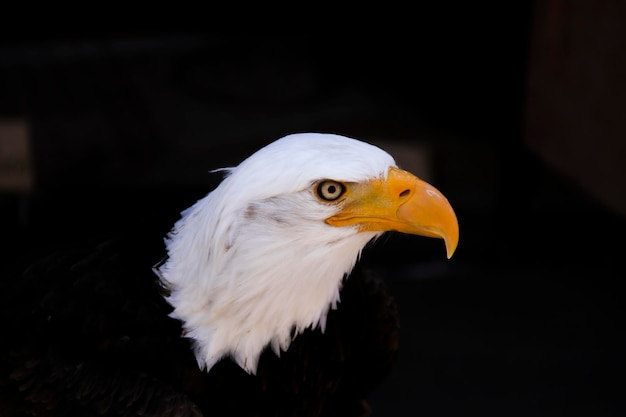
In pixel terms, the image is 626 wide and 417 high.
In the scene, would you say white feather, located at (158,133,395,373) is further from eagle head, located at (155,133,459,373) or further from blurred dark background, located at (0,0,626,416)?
blurred dark background, located at (0,0,626,416)

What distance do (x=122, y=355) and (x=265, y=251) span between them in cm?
34

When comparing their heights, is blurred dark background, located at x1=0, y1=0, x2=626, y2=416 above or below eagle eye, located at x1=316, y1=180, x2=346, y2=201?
below

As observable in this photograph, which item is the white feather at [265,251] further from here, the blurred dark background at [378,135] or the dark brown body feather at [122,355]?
the blurred dark background at [378,135]

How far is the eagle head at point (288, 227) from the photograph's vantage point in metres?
1.27

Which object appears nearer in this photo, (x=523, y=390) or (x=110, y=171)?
(x=523, y=390)

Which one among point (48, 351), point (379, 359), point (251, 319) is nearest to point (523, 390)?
point (379, 359)

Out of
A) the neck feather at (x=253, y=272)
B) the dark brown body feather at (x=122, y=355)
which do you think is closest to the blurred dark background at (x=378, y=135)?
the dark brown body feather at (x=122, y=355)

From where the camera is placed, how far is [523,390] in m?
2.47

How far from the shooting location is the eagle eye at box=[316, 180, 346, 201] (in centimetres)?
127

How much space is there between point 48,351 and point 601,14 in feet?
5.97

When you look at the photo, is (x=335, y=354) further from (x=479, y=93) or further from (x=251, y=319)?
(x=479, y=93)

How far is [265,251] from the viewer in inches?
51.7

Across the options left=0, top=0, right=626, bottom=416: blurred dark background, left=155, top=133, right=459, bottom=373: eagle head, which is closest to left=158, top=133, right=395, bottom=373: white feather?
left=155, top=133, right=459, bottom=373: eagle head

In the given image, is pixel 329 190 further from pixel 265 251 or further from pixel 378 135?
pixel 378 135
